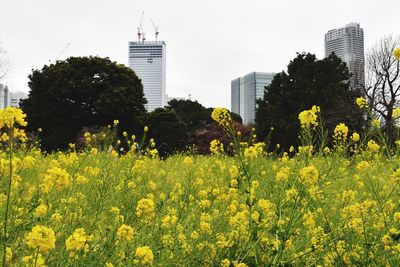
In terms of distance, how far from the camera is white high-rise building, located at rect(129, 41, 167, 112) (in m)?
146

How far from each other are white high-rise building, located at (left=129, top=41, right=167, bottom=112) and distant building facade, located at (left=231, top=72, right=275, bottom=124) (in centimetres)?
4172

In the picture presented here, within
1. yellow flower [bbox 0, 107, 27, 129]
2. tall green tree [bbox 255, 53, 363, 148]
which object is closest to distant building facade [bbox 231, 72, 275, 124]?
tall green tree [bbox 255, 53, 363, 148]

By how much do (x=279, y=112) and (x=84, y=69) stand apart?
34.0 feet

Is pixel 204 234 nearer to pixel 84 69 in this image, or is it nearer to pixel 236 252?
pixel 236 252

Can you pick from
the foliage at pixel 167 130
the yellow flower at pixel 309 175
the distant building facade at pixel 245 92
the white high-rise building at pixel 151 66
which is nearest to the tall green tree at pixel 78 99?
the foliage at pixel 167 130

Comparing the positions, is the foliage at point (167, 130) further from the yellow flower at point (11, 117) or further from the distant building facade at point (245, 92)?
the distant building facade at point (245, 92)

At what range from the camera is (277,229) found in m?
2.10

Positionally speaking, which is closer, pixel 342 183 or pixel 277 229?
pixel 277 229

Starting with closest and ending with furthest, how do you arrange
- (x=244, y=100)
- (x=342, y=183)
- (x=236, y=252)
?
1. (x=236, y=252)
2. (x=342, y=183)
3. (x=244, y=100)

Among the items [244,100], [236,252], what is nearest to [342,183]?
[236,252]

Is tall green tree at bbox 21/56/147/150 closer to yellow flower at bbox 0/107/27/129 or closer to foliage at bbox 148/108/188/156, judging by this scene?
foliage at bbox 148/108/188/156

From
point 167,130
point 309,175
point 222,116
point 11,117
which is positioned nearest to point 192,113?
point 167,130

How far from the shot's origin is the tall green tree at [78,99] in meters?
20.9

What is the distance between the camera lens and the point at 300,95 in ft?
67.8
